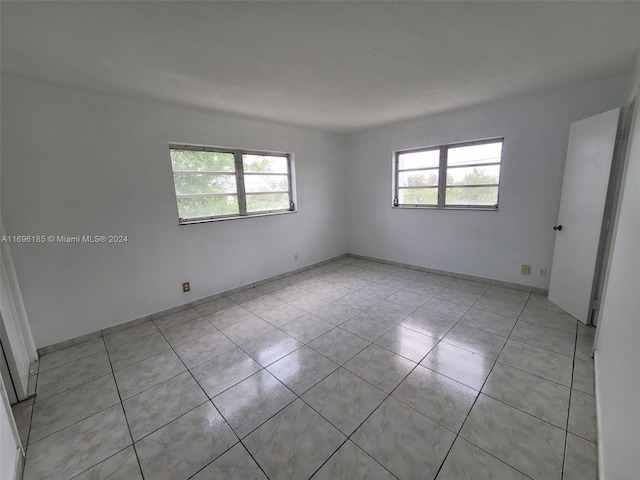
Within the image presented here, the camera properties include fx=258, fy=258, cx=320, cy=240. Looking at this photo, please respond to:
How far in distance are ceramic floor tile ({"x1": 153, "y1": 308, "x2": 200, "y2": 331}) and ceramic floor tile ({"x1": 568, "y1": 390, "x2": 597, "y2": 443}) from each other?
3366 mm

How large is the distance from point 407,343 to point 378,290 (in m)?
1.28

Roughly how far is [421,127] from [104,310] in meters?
4.73

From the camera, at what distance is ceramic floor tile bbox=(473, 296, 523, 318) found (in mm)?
2857

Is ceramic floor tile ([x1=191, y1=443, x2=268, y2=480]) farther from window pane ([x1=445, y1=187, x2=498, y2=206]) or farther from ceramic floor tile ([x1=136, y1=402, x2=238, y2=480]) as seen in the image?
window pane ([x1=445, y1=187, x2=498, y2=206])

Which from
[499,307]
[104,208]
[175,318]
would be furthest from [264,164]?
[499,307]

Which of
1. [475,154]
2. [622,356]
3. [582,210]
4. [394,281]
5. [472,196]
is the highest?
[475,154]

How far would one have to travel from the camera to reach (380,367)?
6.86 ft

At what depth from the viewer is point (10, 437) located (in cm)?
136

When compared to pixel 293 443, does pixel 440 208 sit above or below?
above

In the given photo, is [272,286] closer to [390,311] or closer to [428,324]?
[390,311]

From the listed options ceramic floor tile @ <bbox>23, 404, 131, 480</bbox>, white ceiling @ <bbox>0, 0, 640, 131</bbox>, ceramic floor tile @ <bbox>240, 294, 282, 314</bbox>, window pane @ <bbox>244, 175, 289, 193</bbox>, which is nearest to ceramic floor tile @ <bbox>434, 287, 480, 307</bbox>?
ceramic floor tile @ <bbox>240, 294, 282, 314</bbox>

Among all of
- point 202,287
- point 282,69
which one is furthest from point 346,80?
point 202,287

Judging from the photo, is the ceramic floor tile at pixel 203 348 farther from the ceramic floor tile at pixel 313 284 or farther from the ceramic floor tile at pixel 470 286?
the ceramic floor tile at pixel 470 286

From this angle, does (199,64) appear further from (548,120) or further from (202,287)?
(548,120)
